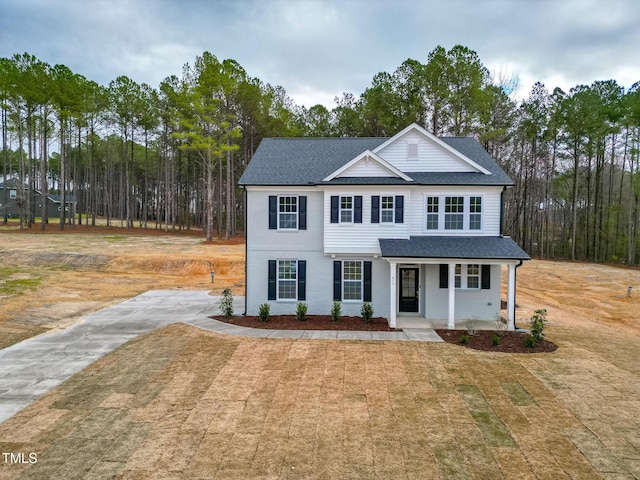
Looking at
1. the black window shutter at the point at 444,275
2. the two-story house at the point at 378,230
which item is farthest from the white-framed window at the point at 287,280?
the black window shutter at the point at 444,275

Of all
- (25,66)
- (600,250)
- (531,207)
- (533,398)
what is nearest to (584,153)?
(531,207)

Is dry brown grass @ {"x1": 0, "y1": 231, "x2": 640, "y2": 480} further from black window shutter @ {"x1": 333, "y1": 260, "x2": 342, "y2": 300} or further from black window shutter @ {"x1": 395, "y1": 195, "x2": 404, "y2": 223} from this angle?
black window shutter @ {"x1": 395, "y1": 195, "x2": 404, "y2": 223}

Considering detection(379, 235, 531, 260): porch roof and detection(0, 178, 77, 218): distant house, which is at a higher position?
detection(0, 178, 77, 218): distant house

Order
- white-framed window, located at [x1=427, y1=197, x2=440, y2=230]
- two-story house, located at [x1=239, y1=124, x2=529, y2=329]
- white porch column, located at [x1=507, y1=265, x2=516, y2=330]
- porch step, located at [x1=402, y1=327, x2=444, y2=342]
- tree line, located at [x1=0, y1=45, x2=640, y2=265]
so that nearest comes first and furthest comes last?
porch step, located at [x1=402, y1=327, x2=444, y2=342] → white porch column, located at [x1=507, y1=265, x2=516, y2=330] → two-story house, located at [x1=239, y1=124, x2=529, y2=329] → white-framed window, located at [x1=427, y1=197, x2=440, y2=230] → tree line, located at [x1=0, y1=45, x2=640, y2=265]

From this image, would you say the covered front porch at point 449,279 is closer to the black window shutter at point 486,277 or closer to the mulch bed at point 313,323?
the black window shutter at point 486,277

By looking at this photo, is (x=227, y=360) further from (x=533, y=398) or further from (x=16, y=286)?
(x=16, y=286)

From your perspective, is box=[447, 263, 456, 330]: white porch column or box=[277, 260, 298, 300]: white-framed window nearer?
Answer: box=[447, 263, 456, 330]: white porch column

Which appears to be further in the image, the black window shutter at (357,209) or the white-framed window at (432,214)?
the white-framed window at (432,214)

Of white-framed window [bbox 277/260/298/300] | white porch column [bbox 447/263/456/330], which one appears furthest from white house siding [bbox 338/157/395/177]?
white porch column [bbox 447/263/456/330]
